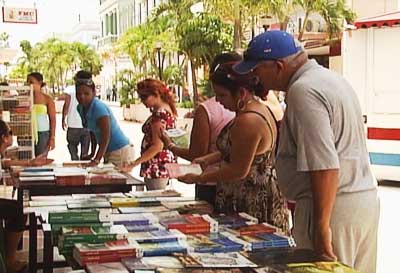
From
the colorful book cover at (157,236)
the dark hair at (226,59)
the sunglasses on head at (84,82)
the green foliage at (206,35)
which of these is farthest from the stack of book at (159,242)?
the green foliage at (206,35)

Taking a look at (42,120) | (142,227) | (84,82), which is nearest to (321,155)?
(142,227)

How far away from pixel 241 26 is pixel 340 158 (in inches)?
537

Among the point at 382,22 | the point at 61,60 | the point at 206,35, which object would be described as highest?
the point at 206,35

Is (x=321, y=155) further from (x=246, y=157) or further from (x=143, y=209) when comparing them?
(x=143, y=209)

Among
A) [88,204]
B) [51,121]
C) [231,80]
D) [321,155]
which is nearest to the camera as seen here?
[321,155]

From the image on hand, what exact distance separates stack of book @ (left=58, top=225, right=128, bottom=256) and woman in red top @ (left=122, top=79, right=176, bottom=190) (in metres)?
2.06

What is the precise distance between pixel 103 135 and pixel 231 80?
249cm

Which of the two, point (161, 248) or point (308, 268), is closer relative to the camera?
point (308, 268)

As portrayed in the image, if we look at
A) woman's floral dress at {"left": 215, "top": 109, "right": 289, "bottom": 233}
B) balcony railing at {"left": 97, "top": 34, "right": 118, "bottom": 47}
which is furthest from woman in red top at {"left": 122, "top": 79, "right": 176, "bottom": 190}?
balcony railing at {"left": 97, "top": 34, "right": 118, "bottom": 47}

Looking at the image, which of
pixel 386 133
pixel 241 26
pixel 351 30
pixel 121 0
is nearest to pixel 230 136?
pixel 386 133

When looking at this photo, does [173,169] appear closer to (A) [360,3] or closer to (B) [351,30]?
(B) [351,30]

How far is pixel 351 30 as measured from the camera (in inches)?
378

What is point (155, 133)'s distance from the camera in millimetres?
4691

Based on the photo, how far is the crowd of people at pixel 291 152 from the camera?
7.57ft
